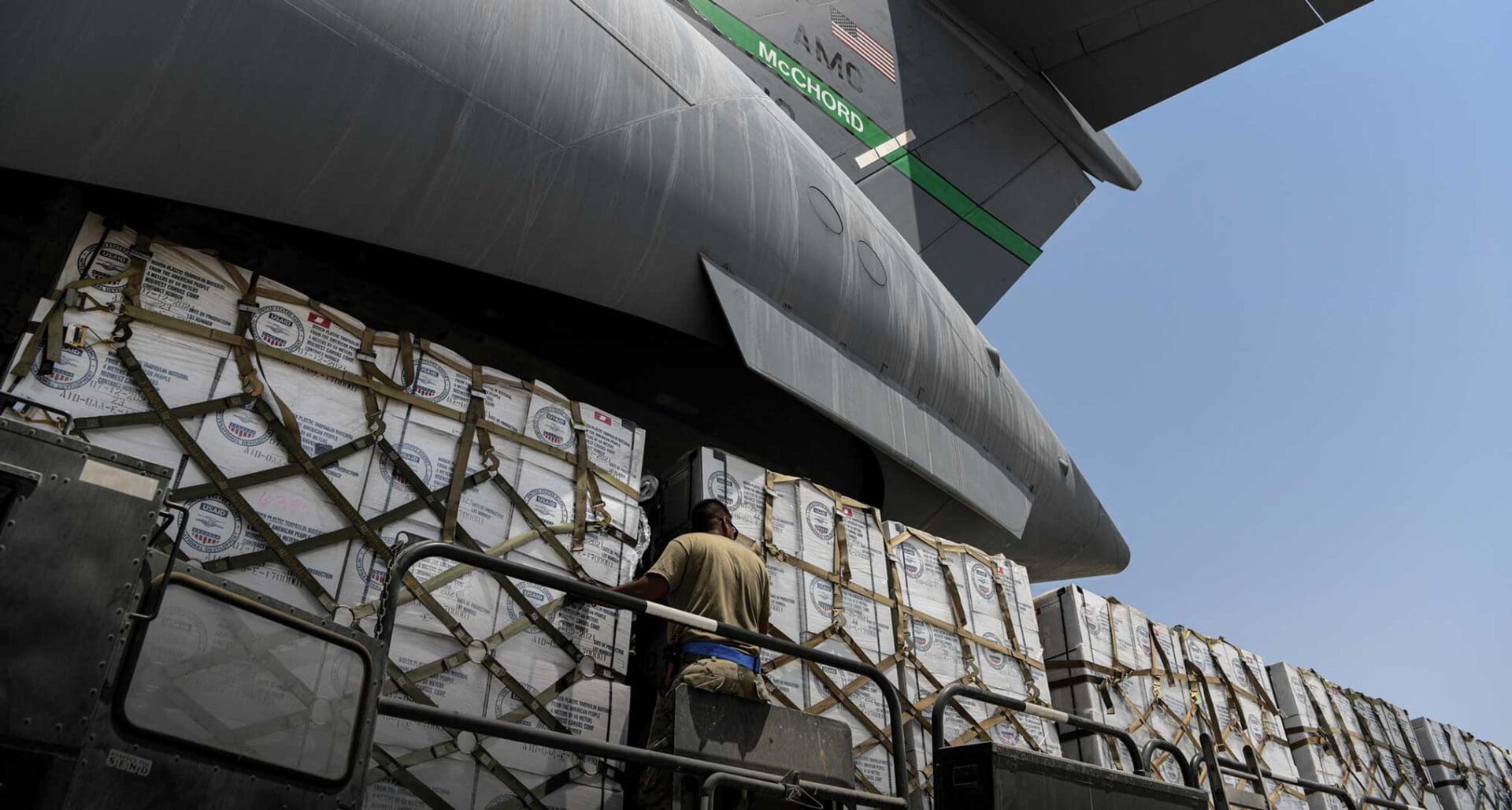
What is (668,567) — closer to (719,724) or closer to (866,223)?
(719,724)

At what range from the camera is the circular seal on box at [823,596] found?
18.5 ft

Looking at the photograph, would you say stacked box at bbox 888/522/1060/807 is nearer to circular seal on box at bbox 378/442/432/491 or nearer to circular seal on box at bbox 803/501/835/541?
circular seal on box at bbox 803/501/835/541

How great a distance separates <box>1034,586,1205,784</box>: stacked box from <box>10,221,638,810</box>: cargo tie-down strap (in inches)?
157

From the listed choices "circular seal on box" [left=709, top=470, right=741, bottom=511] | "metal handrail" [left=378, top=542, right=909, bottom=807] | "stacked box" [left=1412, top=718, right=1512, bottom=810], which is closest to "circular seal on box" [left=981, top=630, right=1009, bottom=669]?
"circular seal on box" [left=709, top=470, right=741, bottom=511]

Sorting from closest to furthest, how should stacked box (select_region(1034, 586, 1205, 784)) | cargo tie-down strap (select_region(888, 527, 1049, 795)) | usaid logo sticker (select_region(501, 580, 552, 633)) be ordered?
usaid logo sticker (select_region(501, 580, 552, 633))
cargo tie-down strap (select_region(888, 527, 1049, 795))
stacked box (select_region(1034, 586, 1205, 784))

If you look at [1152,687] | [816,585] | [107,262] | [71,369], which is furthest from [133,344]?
[1152,687]

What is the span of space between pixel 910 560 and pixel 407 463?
124 inches

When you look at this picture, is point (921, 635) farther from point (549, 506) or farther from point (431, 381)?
point (431, 381)

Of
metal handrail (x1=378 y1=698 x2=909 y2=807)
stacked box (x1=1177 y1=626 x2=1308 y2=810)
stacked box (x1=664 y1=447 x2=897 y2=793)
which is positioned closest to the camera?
metal handrail (x1=378 y1=698 x2=909 y2=807)

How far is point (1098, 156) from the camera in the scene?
14047 mm

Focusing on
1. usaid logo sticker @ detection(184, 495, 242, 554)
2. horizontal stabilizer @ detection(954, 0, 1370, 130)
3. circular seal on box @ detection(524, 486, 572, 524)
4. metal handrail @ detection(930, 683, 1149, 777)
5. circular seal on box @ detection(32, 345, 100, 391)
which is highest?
horizontal stabilizer @ detection(954, 0, 1370, 130)

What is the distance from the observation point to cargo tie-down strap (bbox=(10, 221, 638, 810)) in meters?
3.76

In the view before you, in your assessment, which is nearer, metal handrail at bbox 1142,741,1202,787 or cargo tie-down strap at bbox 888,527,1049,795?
metal handrail at bbox 1142,741,1202,787

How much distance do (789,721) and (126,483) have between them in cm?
257
